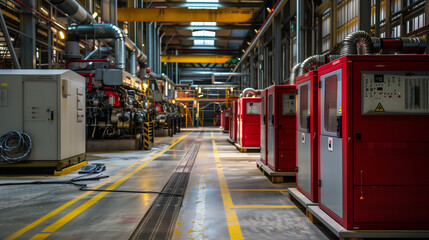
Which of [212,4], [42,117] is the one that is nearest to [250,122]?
[42,117]

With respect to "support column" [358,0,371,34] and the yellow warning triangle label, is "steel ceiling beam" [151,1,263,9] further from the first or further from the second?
the yellow warning triangle label

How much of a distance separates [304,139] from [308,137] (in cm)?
25

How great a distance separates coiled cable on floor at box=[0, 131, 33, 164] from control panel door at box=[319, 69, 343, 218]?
673cm

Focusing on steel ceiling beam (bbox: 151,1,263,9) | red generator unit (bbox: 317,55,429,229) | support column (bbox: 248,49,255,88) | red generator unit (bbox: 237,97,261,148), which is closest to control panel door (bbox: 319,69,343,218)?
red generator unit (bbox: 317,55,429,229)

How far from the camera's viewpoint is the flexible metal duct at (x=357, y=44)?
4762 mm

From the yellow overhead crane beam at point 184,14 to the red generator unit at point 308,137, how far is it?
16296 mm

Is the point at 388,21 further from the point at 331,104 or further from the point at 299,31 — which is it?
the point at 331,104

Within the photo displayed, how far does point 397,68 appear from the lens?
3.98m

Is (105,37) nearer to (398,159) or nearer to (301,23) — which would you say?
(301,23)

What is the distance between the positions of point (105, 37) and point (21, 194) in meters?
10.1

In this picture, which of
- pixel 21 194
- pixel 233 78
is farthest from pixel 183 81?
pixel 21 194

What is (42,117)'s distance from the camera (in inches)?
331

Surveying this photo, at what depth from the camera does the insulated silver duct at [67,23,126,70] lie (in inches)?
575

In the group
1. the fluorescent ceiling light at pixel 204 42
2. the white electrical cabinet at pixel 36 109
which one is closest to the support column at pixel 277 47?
the white electrical cabinet at pixel 36 109
